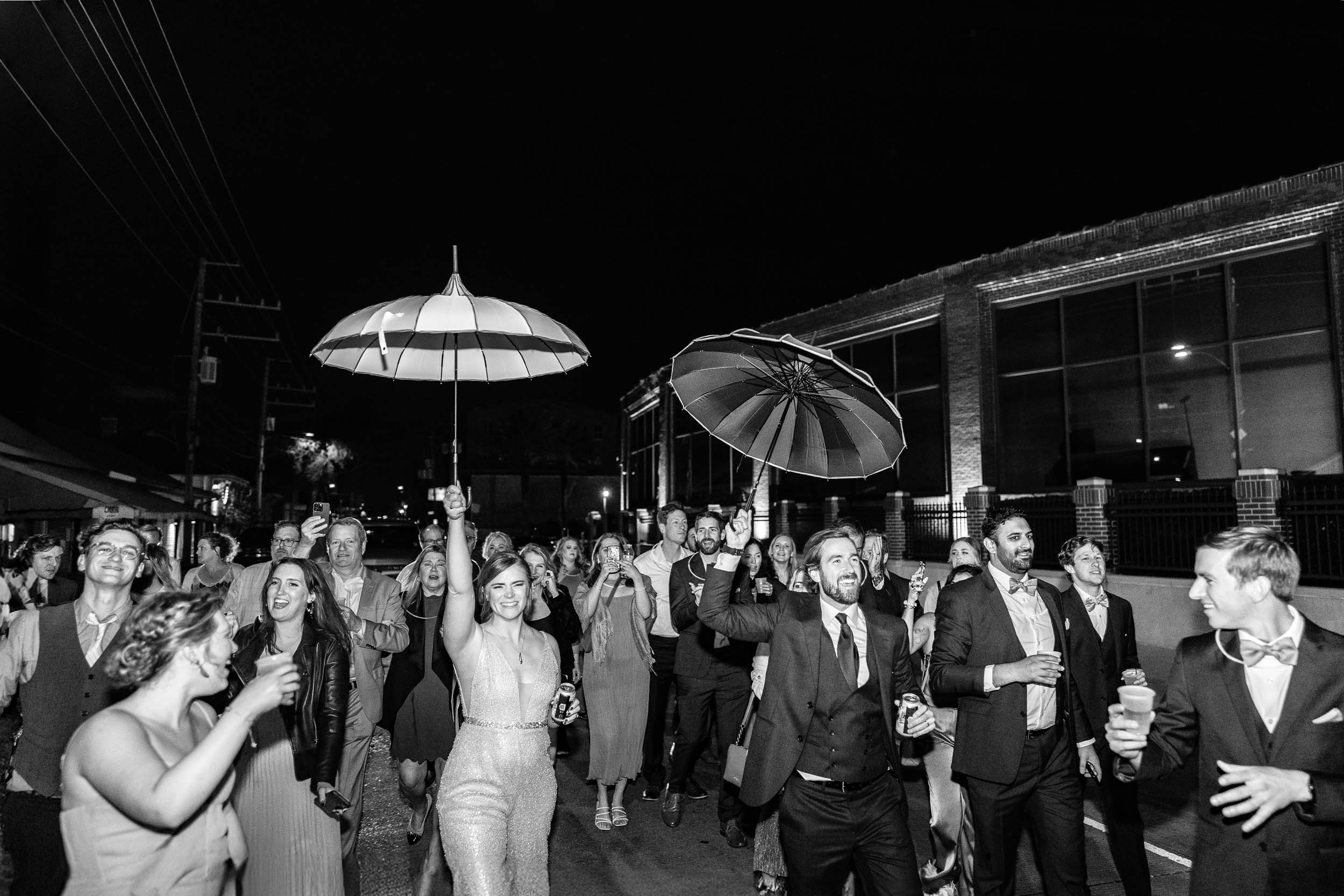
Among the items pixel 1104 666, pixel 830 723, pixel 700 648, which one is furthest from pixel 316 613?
pixel 1104 666

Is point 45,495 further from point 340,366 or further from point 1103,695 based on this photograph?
point 1103,695

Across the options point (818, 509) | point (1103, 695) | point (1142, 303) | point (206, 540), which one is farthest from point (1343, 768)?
point (818, 509)

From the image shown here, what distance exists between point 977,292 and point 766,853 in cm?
1642

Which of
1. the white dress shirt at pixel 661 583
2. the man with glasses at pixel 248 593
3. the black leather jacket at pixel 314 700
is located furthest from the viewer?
the white dress shirt at pixel 661 583

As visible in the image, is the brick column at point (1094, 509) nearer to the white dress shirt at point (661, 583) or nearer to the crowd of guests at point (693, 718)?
the crowd of guests at point (693, 718)

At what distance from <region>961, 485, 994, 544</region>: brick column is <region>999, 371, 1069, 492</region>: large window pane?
1264 mm

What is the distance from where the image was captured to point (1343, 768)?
9.25ft

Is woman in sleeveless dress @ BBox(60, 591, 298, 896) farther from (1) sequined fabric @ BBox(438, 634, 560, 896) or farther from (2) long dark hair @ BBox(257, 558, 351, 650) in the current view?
(2) long dark hair @ BBox(257, 558, 351, 650)

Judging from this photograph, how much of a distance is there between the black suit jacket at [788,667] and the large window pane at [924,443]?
54.4ft

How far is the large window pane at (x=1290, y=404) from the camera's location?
1448 centimetres

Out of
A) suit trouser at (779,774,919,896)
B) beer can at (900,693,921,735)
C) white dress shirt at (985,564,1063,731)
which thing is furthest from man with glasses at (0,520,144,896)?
white dress shirt at (985,564,1063,731)

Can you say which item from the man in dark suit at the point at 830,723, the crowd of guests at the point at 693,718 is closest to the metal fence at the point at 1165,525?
the crowd of guests at the point at 693,718

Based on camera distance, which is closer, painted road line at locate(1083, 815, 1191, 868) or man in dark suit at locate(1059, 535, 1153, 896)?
man in dark suit at locate(1059, 535, 1153, 896)

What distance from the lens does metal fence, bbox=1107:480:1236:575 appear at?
12.9 meters
